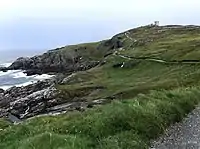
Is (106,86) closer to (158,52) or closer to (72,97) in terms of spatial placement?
(72,97)

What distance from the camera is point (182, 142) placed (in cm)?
1986

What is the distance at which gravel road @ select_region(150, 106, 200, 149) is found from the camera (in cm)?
1919

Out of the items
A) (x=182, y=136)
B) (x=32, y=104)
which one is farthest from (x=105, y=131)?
(x=32, y=104)

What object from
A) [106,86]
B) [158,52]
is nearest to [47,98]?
[106,86]

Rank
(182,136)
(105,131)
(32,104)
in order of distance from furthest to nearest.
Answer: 1. (32,104)
2. (182,136)
3. (105,131)

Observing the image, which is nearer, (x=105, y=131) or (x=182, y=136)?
(x=105, y=131)

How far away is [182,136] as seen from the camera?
2122cm

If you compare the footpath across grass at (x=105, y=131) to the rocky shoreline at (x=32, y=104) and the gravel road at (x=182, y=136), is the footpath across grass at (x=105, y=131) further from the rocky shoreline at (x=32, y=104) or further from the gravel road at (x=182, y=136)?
the rocky shoreline at (x=32, y=104)

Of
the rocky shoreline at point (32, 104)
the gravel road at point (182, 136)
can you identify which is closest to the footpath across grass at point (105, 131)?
the gravel road at point (182, 136)

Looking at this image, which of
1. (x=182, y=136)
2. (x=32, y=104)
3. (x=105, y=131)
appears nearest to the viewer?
(x=105, y=131)

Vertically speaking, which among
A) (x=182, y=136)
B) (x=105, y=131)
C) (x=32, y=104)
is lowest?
(x=32, y=104)

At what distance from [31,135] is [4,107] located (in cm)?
8271

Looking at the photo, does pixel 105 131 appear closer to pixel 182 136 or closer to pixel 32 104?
pixel 182 136

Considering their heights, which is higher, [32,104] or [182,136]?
[182,136]
